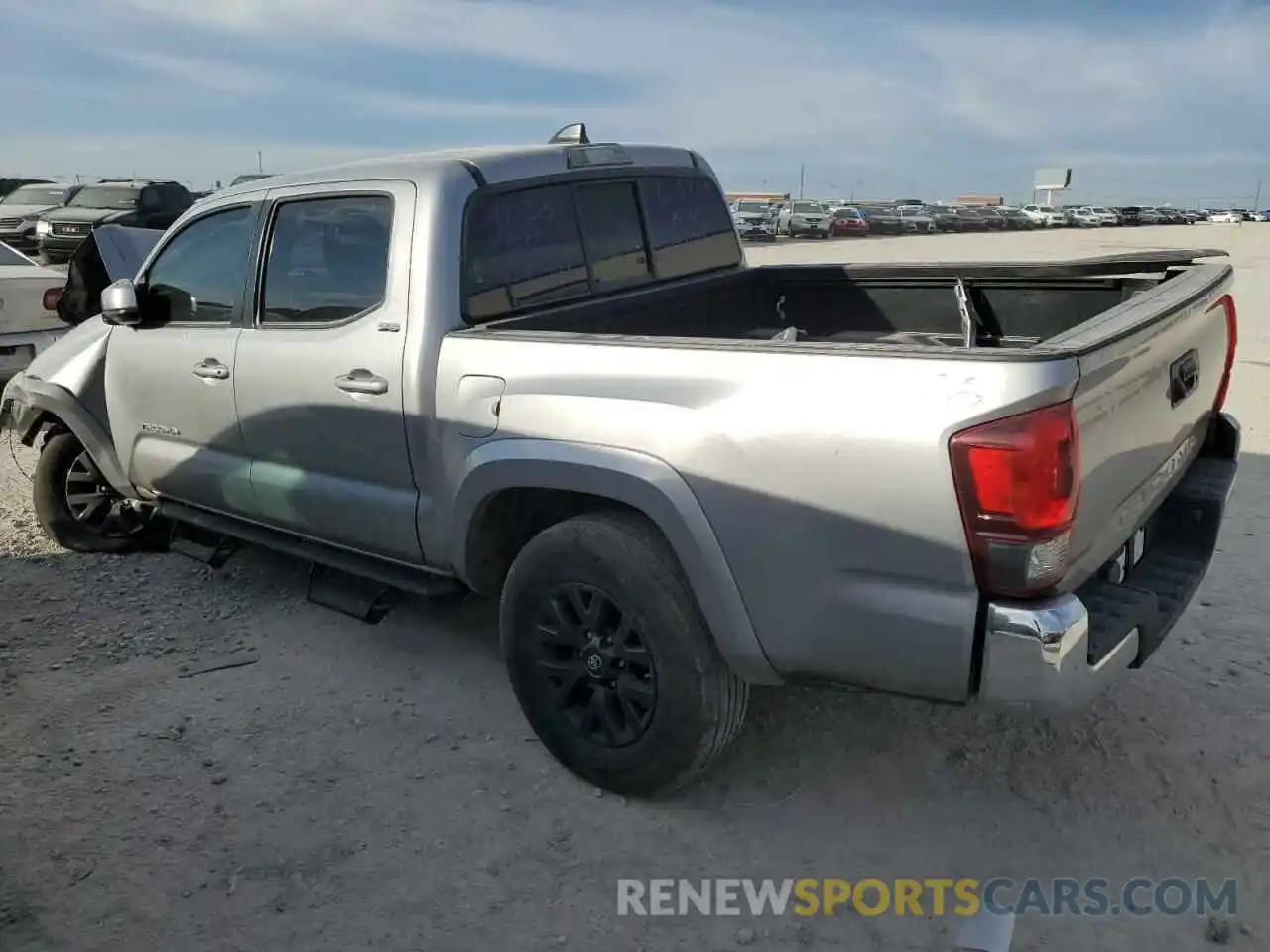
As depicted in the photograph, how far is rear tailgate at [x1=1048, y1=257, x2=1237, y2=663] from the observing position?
242 centimetres

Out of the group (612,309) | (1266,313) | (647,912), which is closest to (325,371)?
(612,309)

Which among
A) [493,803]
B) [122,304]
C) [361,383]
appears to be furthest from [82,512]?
[493,803]

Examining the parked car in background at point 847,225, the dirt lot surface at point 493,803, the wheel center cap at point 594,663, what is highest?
the parked car in background at point 847,225

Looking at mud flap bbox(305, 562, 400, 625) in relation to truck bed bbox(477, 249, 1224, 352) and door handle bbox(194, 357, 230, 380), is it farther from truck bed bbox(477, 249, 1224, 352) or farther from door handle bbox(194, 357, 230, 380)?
truck bed bbox(477, 249, 1224, 352)

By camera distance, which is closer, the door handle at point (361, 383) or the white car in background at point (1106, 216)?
the door handle at point (361, 383)

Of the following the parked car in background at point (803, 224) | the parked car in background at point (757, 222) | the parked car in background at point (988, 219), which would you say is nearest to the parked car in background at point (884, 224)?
the parked car in background at point (803, 224)

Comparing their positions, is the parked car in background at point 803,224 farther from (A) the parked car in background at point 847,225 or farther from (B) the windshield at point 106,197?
(B) the windshield at point 106,197

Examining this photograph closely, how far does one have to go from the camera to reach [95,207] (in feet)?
59.9

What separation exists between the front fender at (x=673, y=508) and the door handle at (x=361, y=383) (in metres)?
0.68

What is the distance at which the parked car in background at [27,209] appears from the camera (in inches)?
732

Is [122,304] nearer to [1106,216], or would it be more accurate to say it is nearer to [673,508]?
[673,508]

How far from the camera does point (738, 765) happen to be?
3332 mm

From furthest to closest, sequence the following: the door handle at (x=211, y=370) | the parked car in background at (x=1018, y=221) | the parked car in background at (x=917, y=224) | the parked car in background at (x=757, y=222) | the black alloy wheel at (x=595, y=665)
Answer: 1. the parked car in background at (x=1018, y=221)
2. the parked car in background at (x=917, y=224)
3. the parked car in background at (x=757, y=222)
4. the door handle at (x=211, y=370)
5. the black alloy wheel at (x=595, y=665)

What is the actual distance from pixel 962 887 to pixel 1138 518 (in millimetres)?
1117
